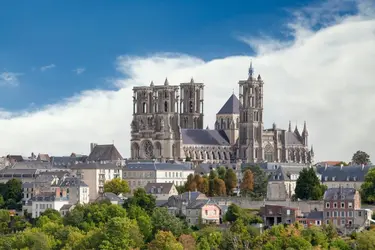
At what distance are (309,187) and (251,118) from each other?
26.8 metres

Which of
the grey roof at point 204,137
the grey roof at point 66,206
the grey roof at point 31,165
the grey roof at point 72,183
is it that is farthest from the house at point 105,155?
the grey roof at point 66,206

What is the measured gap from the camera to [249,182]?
93500 millimetres

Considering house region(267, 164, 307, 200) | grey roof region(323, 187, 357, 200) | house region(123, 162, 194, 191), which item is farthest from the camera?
house region(123, 162, 194, 191)

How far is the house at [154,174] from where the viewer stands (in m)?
98.8

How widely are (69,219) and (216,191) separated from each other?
14.5m

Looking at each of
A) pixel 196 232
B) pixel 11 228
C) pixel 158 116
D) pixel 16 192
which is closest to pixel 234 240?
pixel 196 232

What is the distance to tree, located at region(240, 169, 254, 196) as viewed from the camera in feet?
305

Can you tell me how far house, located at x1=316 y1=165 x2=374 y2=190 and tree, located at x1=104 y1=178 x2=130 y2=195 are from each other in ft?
47.3

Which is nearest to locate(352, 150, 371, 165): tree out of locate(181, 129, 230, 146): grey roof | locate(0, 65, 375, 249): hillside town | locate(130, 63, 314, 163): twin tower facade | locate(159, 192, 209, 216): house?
locate(0, 65, 375, 249): hillside town

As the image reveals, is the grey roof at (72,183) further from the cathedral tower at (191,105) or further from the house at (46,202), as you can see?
the cathedral tower at (191,105)

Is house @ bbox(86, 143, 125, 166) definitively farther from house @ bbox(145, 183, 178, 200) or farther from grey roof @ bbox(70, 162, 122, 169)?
house @ bbox(145, 183, 178, 200)

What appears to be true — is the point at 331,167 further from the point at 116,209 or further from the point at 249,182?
the point at 116,209

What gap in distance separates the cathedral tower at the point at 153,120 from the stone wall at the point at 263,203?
21.4m

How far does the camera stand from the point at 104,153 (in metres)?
105
